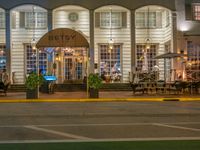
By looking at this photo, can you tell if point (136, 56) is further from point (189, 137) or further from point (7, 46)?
point (189, 137)

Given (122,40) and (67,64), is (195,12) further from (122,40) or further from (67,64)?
(67,64)

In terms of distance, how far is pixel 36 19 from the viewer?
41.0 metres

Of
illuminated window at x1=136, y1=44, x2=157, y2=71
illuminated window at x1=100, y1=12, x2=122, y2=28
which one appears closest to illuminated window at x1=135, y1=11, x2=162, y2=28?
illuminated window at x1=100, y1=12, x2=122, y2=28

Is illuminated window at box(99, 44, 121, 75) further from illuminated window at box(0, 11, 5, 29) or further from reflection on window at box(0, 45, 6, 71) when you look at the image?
illuminated window at box(0, 11, 5, 29)

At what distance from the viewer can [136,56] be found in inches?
1597

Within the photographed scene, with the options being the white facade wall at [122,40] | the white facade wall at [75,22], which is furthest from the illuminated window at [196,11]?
the white facade wall at [75,22]

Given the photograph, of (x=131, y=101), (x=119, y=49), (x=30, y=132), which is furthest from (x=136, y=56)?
(x=30, y=132)

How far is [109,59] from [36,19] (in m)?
7.06

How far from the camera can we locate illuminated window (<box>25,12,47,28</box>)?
134 ft

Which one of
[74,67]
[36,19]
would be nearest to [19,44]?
[36,19]

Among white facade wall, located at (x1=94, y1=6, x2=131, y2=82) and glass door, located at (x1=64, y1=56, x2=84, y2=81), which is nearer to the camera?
white facade wall, located at (x1=94, y1=6, x2=131, y2=82)

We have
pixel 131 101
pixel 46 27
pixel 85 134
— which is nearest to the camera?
pixel 85 134

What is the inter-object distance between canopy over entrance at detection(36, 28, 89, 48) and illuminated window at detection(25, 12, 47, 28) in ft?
37.0

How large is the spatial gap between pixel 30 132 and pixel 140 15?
97.6 feet
